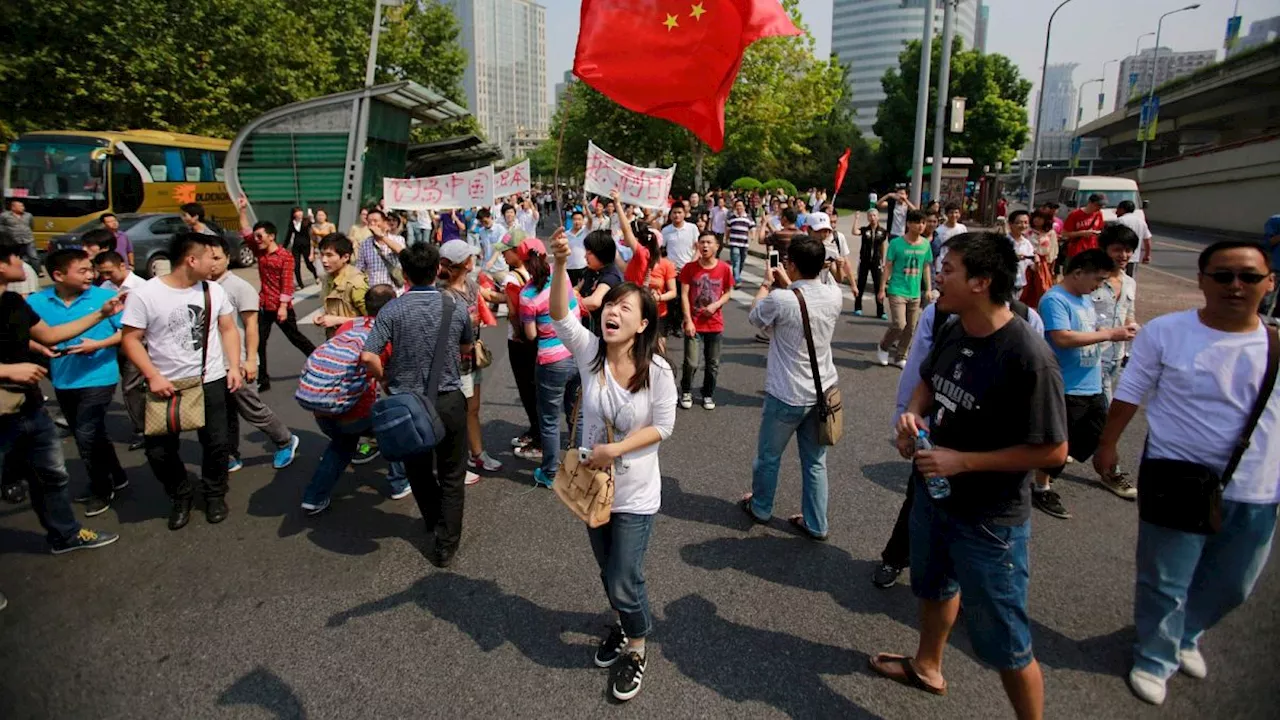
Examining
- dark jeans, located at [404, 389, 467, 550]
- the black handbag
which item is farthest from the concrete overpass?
dark jeans, located at [404, 389, 467, 550]

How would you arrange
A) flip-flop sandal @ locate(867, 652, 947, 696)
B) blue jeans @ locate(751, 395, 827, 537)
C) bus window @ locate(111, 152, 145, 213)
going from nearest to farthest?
flip-flop sandal @ locate(867, 652, 947, 696) < blue jeans @ locate(751, 395, 827, 537) < bus window @ locate(111, 152, 145, 213)

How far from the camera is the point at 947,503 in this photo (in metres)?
2.55

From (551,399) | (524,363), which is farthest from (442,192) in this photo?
(551,399)

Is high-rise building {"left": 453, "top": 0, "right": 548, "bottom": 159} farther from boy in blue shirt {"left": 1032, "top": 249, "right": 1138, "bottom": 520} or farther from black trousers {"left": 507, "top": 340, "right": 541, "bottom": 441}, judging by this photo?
boy in blue shirt {"left": 1032, "top": 249, "right": 1138, "bottom": 520}

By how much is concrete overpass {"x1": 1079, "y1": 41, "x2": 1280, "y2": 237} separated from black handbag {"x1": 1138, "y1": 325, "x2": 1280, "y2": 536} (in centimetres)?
3514

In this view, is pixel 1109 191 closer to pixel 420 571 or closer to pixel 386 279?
pixel 386 279

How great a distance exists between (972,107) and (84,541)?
5271cm

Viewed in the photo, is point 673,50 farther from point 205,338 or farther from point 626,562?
point 205,338

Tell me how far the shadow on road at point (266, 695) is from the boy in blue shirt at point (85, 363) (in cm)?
244

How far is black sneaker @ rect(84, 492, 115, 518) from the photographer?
15.2ft

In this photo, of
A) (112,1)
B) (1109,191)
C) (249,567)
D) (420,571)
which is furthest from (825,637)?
(1109,191)

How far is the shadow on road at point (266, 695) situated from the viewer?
287 centimetres

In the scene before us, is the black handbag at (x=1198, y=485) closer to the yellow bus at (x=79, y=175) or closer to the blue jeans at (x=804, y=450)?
the blue jeans at (x=804, y=450)

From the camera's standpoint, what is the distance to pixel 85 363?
4605 mm
